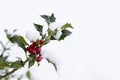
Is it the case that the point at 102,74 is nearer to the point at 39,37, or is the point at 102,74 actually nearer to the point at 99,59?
the point at 99,59

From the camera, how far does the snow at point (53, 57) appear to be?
2441mm

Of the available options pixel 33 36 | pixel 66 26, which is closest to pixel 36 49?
pixel 33 36

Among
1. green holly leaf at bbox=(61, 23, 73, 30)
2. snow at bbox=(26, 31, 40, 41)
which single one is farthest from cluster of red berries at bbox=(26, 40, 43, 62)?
green holly leaf at bbox=(61, 23, 73, 30)

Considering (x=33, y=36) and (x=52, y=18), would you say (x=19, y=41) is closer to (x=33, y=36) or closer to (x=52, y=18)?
(x=33, y=36)

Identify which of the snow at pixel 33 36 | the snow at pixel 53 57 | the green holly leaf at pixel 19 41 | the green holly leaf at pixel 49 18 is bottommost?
the snow at pixel 53 57

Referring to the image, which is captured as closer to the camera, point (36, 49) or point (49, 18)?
point (36, 49)

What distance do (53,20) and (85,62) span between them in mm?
19258

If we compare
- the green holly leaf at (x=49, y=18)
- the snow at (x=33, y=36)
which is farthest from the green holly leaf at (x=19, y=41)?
the green holly leaf at (x=49, y=18)

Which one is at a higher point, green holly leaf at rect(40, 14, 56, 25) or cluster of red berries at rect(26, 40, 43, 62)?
green holly leaf at rect(40, 14, 56, 25)

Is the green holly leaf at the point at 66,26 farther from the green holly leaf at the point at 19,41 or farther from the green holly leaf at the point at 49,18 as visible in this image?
the green holly leaf at the point at 19,41

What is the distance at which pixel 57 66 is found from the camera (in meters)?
2.47

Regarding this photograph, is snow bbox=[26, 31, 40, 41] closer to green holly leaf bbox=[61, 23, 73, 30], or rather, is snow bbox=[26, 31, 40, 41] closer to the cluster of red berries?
the cluster of red berries

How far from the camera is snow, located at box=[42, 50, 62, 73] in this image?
244 centimetres

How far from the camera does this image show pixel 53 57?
8.01ft
